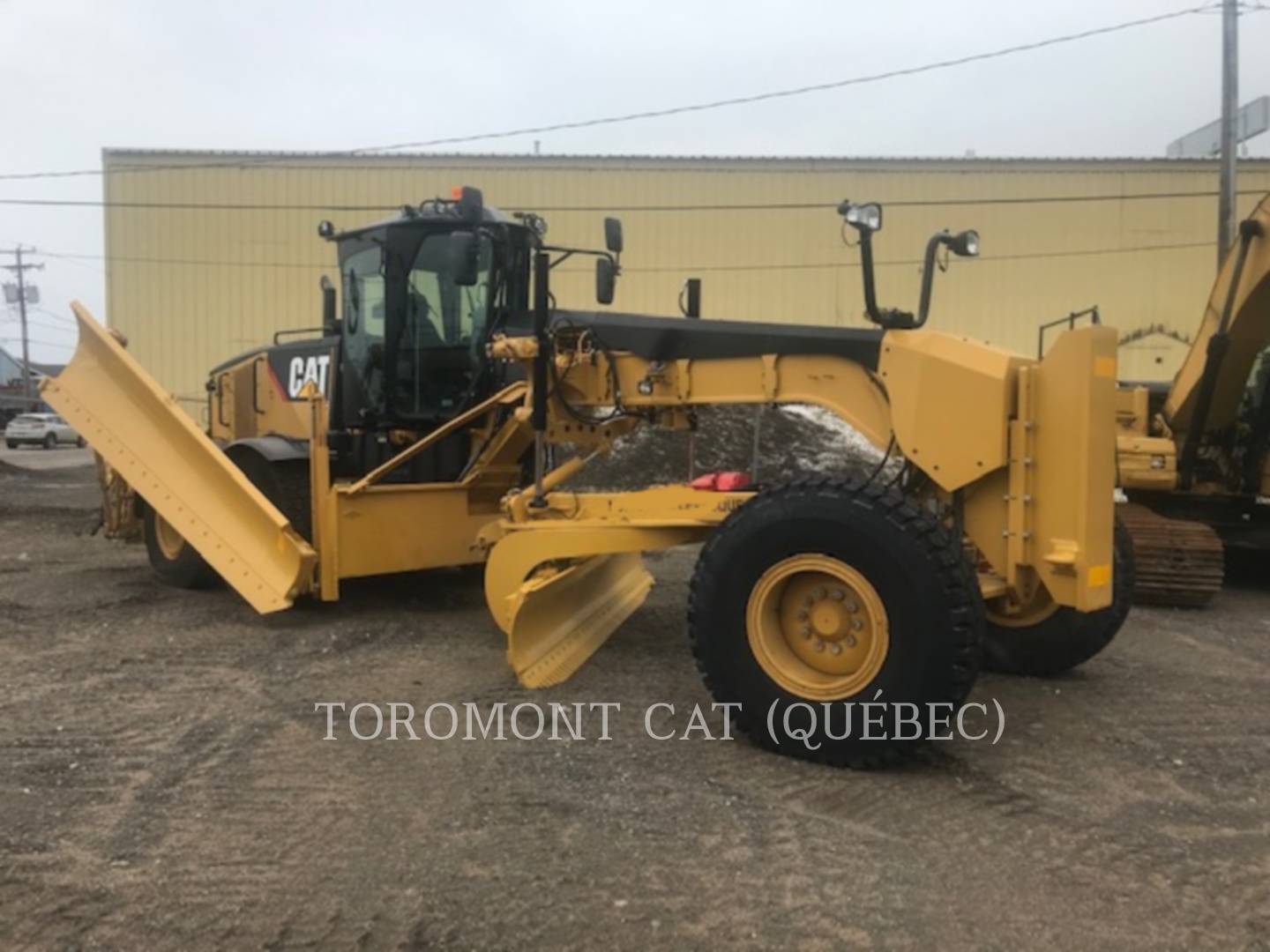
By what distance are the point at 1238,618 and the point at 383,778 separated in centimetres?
645

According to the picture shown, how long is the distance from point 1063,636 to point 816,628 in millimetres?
1794

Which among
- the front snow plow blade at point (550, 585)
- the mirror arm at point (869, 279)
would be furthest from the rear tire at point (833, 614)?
the mirror arm at point (869, 279)

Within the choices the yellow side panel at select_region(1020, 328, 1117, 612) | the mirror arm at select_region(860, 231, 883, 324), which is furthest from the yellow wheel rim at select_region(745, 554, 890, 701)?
the mirror arm at select_region(860, 231, 883, 324)

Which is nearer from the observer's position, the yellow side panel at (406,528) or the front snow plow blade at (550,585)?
the front snow plow blade at (550,585)

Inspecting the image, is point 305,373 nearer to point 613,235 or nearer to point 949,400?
point 613,235

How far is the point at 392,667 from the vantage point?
5.48 metres

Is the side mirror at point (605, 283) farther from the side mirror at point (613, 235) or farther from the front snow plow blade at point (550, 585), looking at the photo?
the front snow plow blade at point (550, 585)

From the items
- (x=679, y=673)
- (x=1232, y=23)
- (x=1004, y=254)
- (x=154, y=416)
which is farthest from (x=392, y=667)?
(x=1004, y=254)

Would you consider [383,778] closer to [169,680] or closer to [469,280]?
[169,680]

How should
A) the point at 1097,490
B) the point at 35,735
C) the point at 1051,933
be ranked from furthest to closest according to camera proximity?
Answer: 1. the point at 35,735
2. the point at 1097,490
3. the point at 1051,933

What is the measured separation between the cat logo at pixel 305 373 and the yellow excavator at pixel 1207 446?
5.98m

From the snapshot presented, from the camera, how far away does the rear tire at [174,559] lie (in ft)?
23.7

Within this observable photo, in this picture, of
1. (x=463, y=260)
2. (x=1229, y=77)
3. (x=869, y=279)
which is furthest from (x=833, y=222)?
(x=869, y=279)

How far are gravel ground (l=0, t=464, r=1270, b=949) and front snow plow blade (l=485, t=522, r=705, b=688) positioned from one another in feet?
0.57
